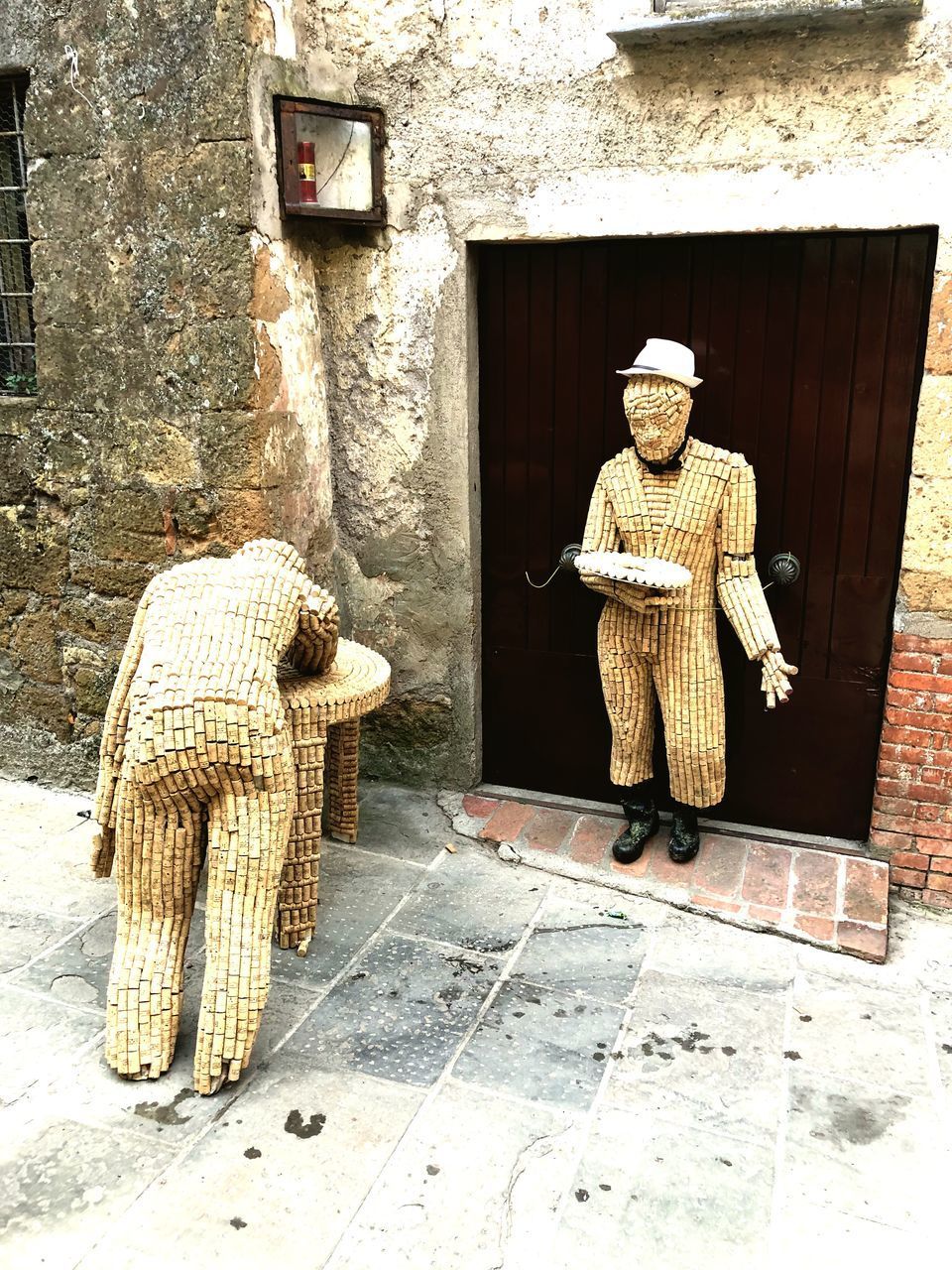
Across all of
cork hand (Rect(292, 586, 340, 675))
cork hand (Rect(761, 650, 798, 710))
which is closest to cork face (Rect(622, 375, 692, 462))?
cork hand (Rect(761, 650, 798, 710))

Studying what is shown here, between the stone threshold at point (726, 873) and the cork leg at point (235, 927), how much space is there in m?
1.42

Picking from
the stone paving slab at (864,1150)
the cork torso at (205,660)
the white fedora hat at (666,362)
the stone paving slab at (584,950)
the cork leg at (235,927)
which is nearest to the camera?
the stone paving slab at (864,1150)

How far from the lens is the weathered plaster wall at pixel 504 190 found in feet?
10.8

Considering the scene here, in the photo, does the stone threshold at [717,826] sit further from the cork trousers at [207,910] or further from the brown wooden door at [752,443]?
the cork trousers at [207,910]

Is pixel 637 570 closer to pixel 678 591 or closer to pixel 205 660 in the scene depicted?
pixel 678 591

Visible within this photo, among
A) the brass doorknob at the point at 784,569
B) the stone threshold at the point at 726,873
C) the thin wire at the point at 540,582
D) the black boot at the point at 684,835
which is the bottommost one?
the stone threshold at the point at 726,873

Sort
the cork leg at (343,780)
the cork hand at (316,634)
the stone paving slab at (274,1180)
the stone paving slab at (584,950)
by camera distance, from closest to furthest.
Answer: the stone paving slab at (274,1180) < the cork hand at (316,634) < the stone paving slab at (584,950) < the cork leg at (343,780)

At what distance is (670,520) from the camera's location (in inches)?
139

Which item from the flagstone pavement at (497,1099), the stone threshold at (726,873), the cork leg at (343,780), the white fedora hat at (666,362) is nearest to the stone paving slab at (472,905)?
the flagstone pavement at (497,1099)

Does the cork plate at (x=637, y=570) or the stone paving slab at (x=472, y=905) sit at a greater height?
the cork plate at (x=637, y=570)

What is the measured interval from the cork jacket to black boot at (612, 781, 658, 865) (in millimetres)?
713

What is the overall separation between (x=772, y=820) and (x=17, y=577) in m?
3.22

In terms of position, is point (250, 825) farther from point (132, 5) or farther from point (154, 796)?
point (132, 5)

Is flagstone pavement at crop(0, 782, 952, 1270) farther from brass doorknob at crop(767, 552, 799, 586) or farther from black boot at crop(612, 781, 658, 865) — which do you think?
brass doorknob at crop(767, 552, 799, 586)
